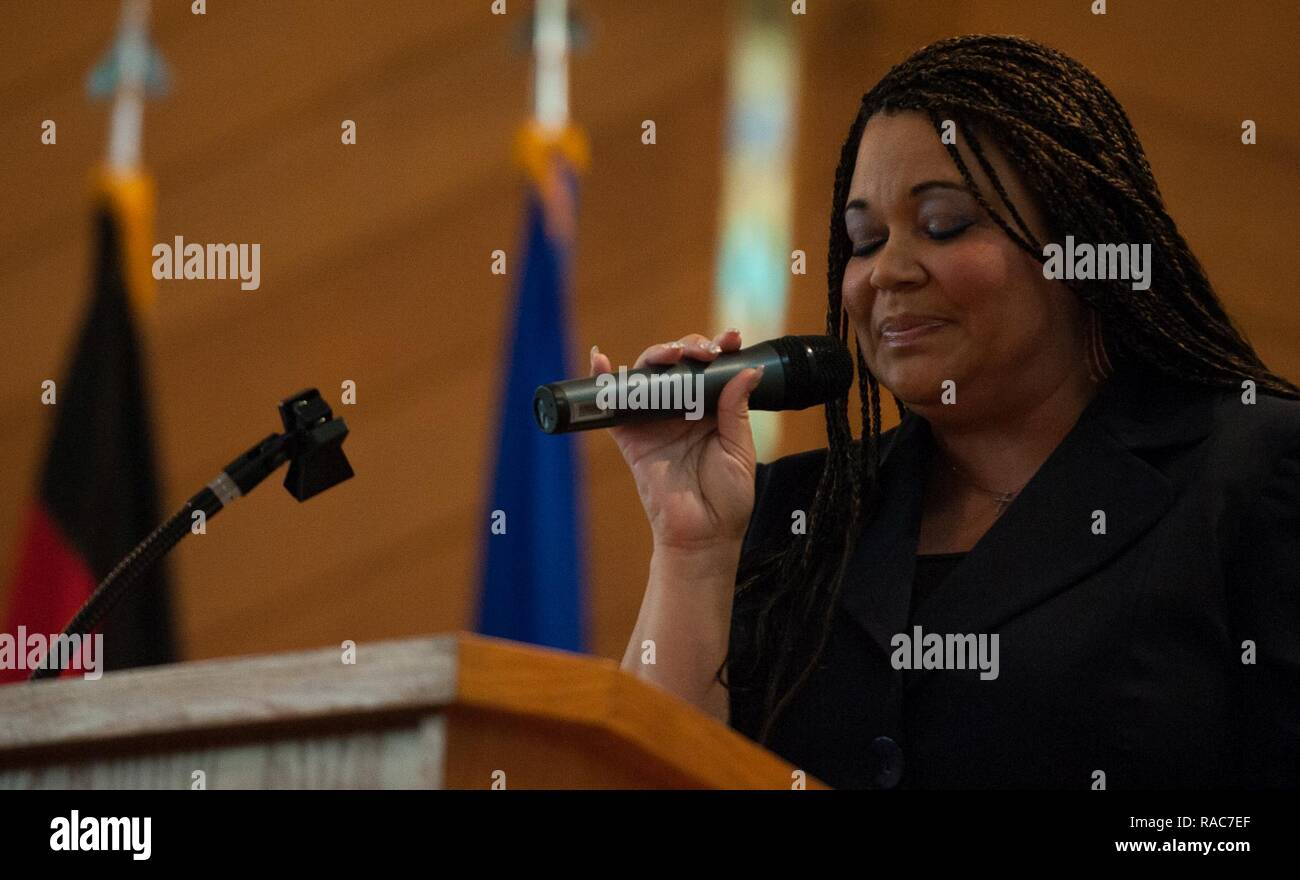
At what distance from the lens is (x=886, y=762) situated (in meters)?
1.67

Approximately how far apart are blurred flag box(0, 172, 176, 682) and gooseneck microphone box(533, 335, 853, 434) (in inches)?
95.5

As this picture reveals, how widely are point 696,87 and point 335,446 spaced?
9.77 feet

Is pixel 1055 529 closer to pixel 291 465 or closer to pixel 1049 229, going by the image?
pixel 1049 229

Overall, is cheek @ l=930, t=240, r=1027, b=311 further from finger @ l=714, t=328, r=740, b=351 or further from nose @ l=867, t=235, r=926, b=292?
finger @ l=714, t=328, r=740, b=351

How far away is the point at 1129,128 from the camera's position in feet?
6.36

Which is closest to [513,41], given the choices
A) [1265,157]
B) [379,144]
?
[379,144]

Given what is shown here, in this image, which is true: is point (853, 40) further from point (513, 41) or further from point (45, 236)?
point (45, 236)

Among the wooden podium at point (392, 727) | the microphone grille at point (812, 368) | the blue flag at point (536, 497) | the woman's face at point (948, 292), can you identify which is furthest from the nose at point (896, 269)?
the blue flag at point (536, 497)


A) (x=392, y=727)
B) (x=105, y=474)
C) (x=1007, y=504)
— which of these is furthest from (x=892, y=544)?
(x=105, y=474)

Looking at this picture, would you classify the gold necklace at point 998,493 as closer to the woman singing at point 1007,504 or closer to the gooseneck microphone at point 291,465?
the woman singing at point 1007,504

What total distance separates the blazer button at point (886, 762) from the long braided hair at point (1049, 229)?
14 cm

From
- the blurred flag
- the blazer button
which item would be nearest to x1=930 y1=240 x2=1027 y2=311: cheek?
the blazer button

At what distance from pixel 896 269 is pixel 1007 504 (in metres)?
0.31

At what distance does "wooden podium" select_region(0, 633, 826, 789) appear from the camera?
995 millimetres
